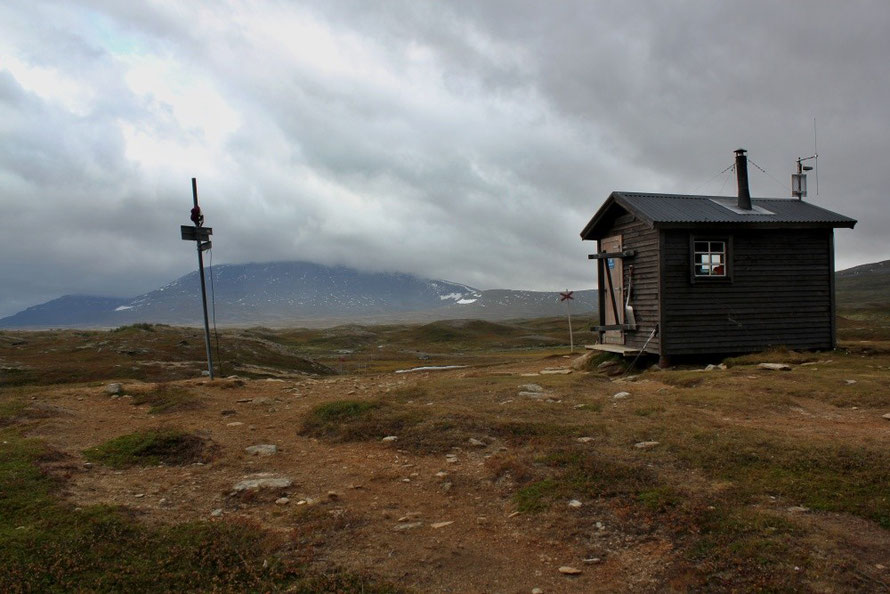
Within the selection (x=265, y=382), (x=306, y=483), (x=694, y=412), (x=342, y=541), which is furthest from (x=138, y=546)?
(x=265, y=382)

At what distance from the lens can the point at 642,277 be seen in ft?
73.0

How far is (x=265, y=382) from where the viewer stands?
818 inches

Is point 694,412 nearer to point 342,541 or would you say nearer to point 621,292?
point 342,541

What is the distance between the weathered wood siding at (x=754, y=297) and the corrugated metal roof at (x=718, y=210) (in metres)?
0.59

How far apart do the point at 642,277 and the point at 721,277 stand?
9.37ft

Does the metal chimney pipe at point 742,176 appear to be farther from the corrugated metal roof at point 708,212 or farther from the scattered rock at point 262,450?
the scattered rock at point 262,450

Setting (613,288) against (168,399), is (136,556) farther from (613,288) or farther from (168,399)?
(613,288)

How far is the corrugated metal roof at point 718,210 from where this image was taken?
21.2 m

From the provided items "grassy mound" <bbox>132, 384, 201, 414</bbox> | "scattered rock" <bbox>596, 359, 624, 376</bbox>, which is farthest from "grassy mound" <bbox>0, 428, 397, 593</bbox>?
"scattered rock" <bbox>596, 359, 624, 376</bbox>

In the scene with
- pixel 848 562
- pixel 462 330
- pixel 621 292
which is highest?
pixel 621 292

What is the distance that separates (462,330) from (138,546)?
98931mm

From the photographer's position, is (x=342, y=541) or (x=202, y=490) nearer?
(x=342, y=541)

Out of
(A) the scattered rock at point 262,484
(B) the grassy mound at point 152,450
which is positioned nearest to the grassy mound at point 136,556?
(A) the scattered rock at point 262,484

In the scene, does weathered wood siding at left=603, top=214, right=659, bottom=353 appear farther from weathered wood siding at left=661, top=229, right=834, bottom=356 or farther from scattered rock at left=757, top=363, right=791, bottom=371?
scattered rock at left=757, top=363, right=791, bottom=371
